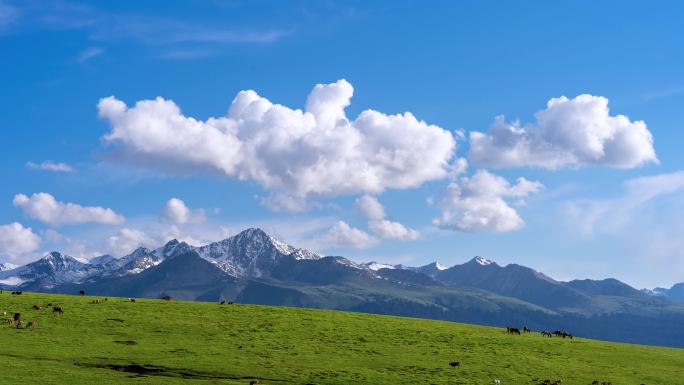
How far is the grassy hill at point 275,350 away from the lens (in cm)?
7144

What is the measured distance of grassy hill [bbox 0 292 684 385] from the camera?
234 ft

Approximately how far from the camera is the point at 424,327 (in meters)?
103

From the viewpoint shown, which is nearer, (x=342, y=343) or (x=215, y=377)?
(x=215, y=377)

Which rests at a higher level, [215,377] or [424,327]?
[424,327]

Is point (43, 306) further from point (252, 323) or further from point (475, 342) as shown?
point (475, 342)

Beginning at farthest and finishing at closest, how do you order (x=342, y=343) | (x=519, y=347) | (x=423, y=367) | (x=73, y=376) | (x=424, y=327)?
(x=424, y=327) → (x=519, y=347) → (x=342, y=343) → (x=423, y=367) → (x=73, y=376)

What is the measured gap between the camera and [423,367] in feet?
257

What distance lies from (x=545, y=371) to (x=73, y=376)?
5513 centimetres

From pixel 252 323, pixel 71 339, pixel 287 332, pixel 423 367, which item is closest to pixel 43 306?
pixel 71 339

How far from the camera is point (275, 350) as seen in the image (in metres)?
82.4

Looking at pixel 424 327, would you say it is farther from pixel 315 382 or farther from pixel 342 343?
pixel 315 382

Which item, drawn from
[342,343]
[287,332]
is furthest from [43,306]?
[342,343]

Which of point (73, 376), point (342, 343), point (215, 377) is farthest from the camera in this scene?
point (342, 343)

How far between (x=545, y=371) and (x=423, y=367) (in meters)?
16.0
